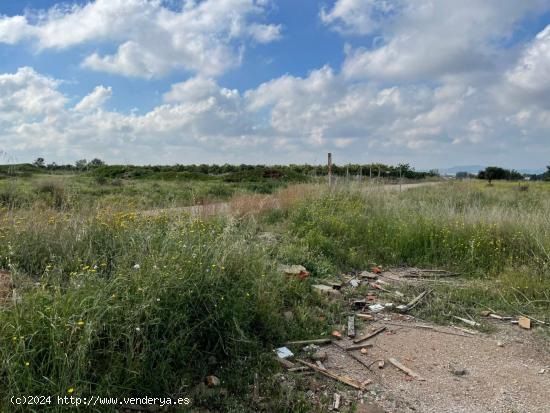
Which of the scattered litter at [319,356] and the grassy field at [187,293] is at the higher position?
the grassy field at [187,293]

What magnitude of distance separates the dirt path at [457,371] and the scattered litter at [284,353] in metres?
0.38

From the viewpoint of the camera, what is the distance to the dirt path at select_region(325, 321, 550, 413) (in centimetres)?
332

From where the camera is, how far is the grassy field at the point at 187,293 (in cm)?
271

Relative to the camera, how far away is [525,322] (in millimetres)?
4848

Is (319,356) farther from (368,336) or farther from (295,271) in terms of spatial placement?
(295,271)

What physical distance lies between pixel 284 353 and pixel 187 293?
3.76 ft

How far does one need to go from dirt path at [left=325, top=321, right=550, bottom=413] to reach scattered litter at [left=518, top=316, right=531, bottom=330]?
0.10 meters

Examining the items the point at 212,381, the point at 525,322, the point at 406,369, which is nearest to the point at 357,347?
the point at 406,369

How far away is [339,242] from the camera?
25.4 ft

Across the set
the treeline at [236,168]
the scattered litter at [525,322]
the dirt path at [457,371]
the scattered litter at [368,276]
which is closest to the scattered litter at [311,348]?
the dirt path at [457,371]

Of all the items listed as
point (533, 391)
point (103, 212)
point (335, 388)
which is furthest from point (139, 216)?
point (533, 391)

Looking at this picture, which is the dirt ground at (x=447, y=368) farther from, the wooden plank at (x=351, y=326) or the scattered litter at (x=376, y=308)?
the scattered litter at (x=376, y=308)

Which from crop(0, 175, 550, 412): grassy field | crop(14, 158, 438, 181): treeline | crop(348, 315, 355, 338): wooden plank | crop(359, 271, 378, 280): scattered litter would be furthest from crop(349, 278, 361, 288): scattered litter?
crop(14, 158, 438, 181): treeline

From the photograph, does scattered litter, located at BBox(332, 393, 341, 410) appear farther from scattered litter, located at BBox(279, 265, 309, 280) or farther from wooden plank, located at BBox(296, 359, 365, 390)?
scattered litter, located at BBox(279, 265, 309, 280)
